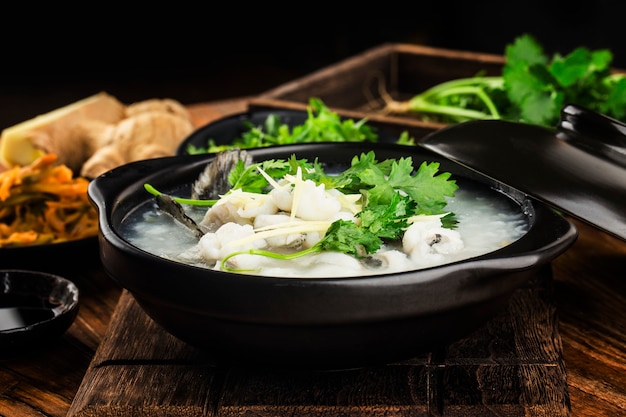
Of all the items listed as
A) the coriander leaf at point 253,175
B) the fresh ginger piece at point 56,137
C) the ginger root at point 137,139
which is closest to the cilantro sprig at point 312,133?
the ginger root at point 137,139

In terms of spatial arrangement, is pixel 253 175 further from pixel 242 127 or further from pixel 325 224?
pixel 242 127

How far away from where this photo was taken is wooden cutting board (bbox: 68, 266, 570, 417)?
184 cm

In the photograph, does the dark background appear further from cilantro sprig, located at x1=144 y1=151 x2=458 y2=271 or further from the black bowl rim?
the black bowl rim

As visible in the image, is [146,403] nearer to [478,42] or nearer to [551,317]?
[551,317]

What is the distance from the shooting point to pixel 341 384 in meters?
1.91

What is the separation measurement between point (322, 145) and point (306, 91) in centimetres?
162

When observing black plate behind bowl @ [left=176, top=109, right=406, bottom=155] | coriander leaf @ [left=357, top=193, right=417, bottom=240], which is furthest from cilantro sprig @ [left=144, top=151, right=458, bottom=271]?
black plate behind bowl @ [left=176, top=109, right=406, bottom=155]

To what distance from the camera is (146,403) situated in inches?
73.4

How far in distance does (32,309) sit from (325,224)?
976mm

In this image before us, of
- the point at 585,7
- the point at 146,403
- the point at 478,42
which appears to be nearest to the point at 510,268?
the point at 146,403

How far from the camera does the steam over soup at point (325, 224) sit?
178cm

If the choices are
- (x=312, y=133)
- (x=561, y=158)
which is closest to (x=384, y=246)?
(x=561, y=158)

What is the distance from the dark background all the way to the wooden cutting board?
4589 millimetres

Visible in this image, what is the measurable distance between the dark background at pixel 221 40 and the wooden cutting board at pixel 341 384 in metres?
4.59
